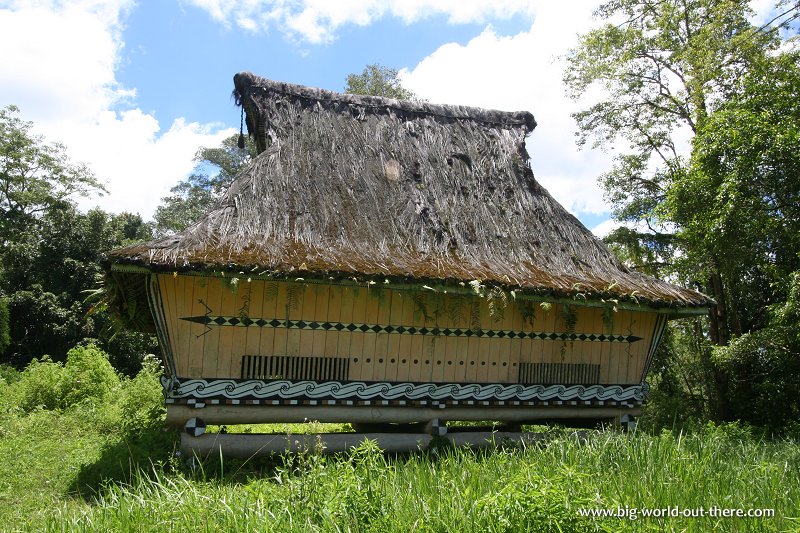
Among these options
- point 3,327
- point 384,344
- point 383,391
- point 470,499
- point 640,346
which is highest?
point 640,346

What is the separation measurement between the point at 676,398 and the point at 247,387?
11.3m

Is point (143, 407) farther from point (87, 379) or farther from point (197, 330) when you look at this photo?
point (197, 330)

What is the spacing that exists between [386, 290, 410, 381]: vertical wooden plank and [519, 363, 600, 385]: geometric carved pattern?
185cm

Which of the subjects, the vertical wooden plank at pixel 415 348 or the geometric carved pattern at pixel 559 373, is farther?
the geometric carved pattern at pixel 559 373

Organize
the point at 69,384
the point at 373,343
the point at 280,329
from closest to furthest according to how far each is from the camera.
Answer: the point at 280,329 < the point at 373,343 < the point at 69,384

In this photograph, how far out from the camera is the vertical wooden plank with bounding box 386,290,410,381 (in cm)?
782

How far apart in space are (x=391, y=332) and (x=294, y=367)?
1.33 metres

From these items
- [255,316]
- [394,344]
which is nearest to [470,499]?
[394,344]

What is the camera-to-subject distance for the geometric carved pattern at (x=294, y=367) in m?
7.25

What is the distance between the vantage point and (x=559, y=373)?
8.75m

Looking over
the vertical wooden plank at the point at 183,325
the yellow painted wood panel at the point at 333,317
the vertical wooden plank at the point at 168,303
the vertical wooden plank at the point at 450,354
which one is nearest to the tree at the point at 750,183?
the vertical wooden plank at the point at 450,354

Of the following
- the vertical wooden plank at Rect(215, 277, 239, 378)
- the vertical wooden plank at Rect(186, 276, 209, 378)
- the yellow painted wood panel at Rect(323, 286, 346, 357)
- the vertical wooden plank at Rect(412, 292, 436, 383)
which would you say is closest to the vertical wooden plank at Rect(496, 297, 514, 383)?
the vertical wooden plank at Rect(412, 292, 436, 383)

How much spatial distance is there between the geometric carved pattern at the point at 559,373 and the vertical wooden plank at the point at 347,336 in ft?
8.05

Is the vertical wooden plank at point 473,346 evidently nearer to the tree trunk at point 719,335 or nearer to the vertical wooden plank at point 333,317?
the vertical wooden plank at point 333,317
